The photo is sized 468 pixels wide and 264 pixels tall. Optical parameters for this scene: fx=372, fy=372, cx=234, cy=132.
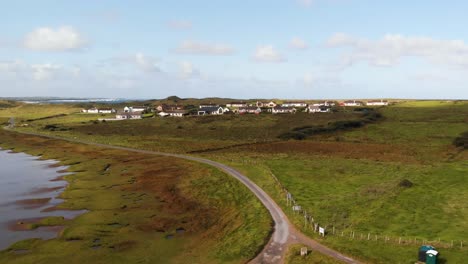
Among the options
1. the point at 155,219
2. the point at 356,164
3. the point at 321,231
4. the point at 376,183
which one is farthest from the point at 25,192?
the point at 356,164

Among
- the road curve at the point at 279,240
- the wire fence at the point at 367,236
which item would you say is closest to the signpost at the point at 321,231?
the wire fence at the point at 367,236

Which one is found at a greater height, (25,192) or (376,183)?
(376,183)

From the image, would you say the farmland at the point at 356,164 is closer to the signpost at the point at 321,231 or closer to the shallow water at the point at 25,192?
the signpost at the point at 321,231

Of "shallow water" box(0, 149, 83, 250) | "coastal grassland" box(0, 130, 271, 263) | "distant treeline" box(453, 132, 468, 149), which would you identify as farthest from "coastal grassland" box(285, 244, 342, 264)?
"distant treeline" box(453, 132, 468, 149)

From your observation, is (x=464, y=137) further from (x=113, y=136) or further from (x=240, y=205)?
(x=113, y=136)

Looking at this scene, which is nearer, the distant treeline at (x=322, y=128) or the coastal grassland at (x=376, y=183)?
the coastal grassland at (x=376, y=183)

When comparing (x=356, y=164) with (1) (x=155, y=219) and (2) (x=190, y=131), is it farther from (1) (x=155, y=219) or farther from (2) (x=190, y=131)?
(2) (x=190, y=131)
